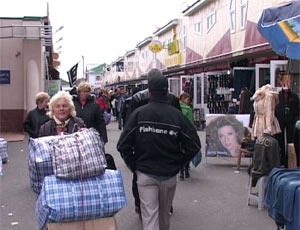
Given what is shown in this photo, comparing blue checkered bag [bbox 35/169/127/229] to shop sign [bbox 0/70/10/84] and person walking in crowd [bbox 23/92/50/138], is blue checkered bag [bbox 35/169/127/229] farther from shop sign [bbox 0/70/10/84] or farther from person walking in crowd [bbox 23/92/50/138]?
shop sign [bbox 0/70/10/84]

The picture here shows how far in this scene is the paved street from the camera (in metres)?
6.52

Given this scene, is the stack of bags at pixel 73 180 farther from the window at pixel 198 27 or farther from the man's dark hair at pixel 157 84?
the window at pixel 198 27

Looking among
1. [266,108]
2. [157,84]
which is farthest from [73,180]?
[266,108]

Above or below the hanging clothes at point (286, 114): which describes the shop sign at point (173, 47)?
above

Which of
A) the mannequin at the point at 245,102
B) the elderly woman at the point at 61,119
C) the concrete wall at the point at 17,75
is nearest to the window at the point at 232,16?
the mannequin at the point at 245,102

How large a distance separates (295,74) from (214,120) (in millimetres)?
2134

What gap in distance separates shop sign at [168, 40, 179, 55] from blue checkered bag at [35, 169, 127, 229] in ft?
85.1

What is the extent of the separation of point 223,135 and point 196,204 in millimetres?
4061

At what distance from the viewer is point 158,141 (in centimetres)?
462

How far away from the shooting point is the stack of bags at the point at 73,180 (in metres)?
4.25

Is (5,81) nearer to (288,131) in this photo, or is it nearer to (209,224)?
(288,131)

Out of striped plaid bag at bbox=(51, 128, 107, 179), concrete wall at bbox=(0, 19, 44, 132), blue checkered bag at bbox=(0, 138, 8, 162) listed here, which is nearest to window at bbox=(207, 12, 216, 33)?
concrete wall at bbox=(0, 19, 44, 132)

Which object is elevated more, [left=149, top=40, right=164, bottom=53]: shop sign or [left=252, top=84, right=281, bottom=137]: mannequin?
[left=149, top=40, right=164, bottom=53]: shop sign

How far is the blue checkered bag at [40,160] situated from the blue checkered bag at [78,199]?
15 cm
